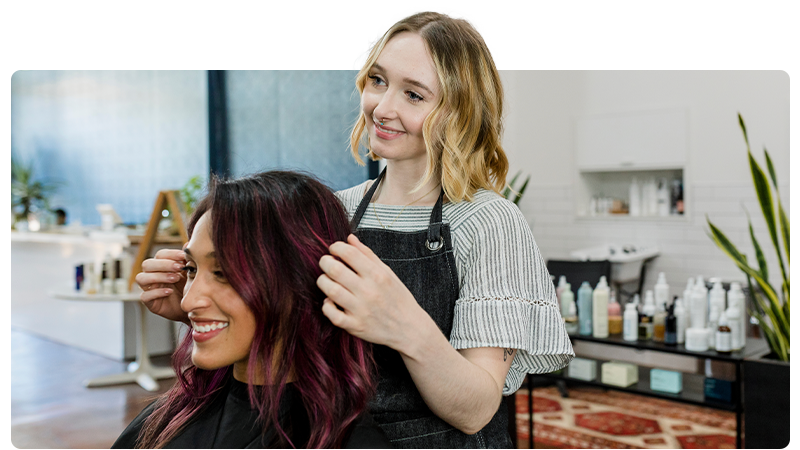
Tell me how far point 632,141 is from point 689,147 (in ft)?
1.36

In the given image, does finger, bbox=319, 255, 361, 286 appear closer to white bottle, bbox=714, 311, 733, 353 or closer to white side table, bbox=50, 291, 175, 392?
white bottle, bbox=714, 311, 733, 353

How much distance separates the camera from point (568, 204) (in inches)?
221

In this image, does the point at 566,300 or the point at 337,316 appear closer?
the point at 337,316

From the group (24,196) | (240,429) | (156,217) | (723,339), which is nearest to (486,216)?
(240,429)

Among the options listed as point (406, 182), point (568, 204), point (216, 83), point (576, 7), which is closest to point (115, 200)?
point (216, 83)

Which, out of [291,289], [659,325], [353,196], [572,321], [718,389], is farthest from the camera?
[572,321]

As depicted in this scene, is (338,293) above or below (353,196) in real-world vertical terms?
below

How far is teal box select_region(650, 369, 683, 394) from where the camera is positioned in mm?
2902

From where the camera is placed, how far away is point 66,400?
4.41 metres

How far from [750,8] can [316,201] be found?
4.55 m

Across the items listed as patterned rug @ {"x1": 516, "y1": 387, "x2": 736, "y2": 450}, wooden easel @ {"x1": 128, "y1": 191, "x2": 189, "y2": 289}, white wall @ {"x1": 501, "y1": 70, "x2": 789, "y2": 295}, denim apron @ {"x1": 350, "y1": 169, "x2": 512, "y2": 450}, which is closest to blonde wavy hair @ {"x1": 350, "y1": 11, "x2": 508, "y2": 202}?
denim apron @ {"x1": 350, "y1": 169, "x2": 512, "y2": 450}

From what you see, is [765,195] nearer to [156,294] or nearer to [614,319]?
[614,319]

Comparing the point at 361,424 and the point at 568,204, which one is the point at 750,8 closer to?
the point at 568,204

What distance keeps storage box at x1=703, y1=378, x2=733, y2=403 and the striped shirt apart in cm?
180
